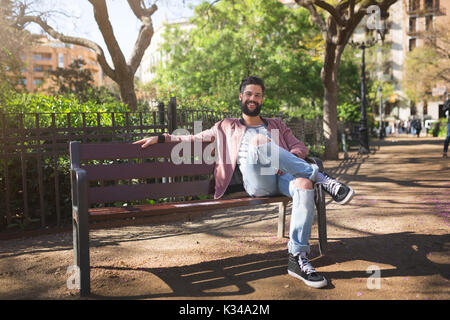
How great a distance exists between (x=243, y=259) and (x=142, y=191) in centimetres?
110

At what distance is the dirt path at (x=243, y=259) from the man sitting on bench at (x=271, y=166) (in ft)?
1.03

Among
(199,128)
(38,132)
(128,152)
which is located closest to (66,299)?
(128,152)

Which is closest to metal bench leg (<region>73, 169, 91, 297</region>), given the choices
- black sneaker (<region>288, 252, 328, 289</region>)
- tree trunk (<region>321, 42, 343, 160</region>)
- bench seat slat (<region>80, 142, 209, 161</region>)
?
bench seat slat (<region>80, 142, 209, 161</region>)

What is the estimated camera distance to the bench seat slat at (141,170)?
3877 mm

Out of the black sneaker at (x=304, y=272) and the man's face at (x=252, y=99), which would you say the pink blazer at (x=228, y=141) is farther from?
the black sneaker at (x=304, y=272)

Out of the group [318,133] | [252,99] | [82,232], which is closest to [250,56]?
[318,133]

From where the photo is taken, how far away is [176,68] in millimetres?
26516

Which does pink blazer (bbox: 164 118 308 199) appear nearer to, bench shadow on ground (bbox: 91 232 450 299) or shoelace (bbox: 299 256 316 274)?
bench shadow on ground (bbox: 91 232 450 299)

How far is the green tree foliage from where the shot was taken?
23.3 meters

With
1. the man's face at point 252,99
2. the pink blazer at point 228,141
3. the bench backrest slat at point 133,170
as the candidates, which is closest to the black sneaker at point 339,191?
the pink blazer at point 228,141

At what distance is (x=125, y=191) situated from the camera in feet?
13.0
